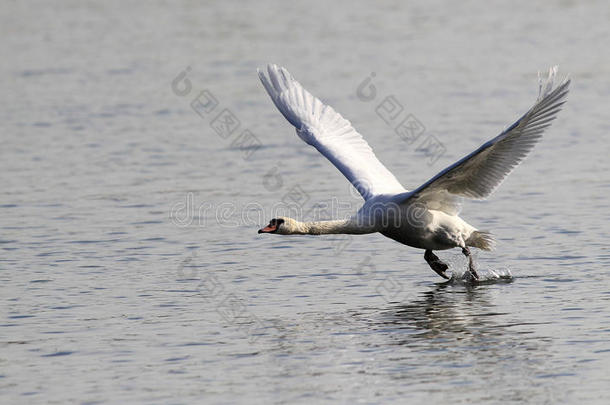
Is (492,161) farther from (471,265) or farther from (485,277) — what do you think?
(485,277)

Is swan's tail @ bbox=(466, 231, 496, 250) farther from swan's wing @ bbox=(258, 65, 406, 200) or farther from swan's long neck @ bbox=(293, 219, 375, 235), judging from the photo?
swan's long neck @ bbox=(293, 219, 375, 235)

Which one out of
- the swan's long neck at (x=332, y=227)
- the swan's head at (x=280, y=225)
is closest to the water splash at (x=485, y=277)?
the swan's long neck at (x=332, y=227)

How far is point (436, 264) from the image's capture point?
14.8 meters

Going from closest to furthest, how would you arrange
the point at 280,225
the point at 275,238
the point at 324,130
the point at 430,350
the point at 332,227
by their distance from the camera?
1. the point at 430,350
2. the point at 280,225
3. the point at 332,227
4. the point at 324,130
5. the point at 275,238

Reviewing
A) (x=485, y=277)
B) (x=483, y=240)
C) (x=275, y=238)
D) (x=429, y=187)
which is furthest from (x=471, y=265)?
(x=275, y=238)

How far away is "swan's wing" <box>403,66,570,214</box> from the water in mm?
1125

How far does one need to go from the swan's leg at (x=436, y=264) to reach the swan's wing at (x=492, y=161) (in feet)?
2.00

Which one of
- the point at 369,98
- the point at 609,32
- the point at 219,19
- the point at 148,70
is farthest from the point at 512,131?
the point at 219,19

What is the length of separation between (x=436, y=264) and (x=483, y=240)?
0.66 m

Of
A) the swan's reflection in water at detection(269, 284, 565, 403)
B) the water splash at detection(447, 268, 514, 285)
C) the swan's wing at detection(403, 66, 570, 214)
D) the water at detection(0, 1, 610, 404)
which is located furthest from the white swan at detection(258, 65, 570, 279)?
the swan's reflection in water at detection(269, 284, 565, 403)

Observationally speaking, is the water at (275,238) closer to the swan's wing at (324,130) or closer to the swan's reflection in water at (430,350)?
the swan's reflection in water at (430,350)

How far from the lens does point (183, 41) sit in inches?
1366

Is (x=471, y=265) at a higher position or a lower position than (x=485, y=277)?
higher

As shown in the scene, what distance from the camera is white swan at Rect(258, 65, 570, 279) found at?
12969mm
